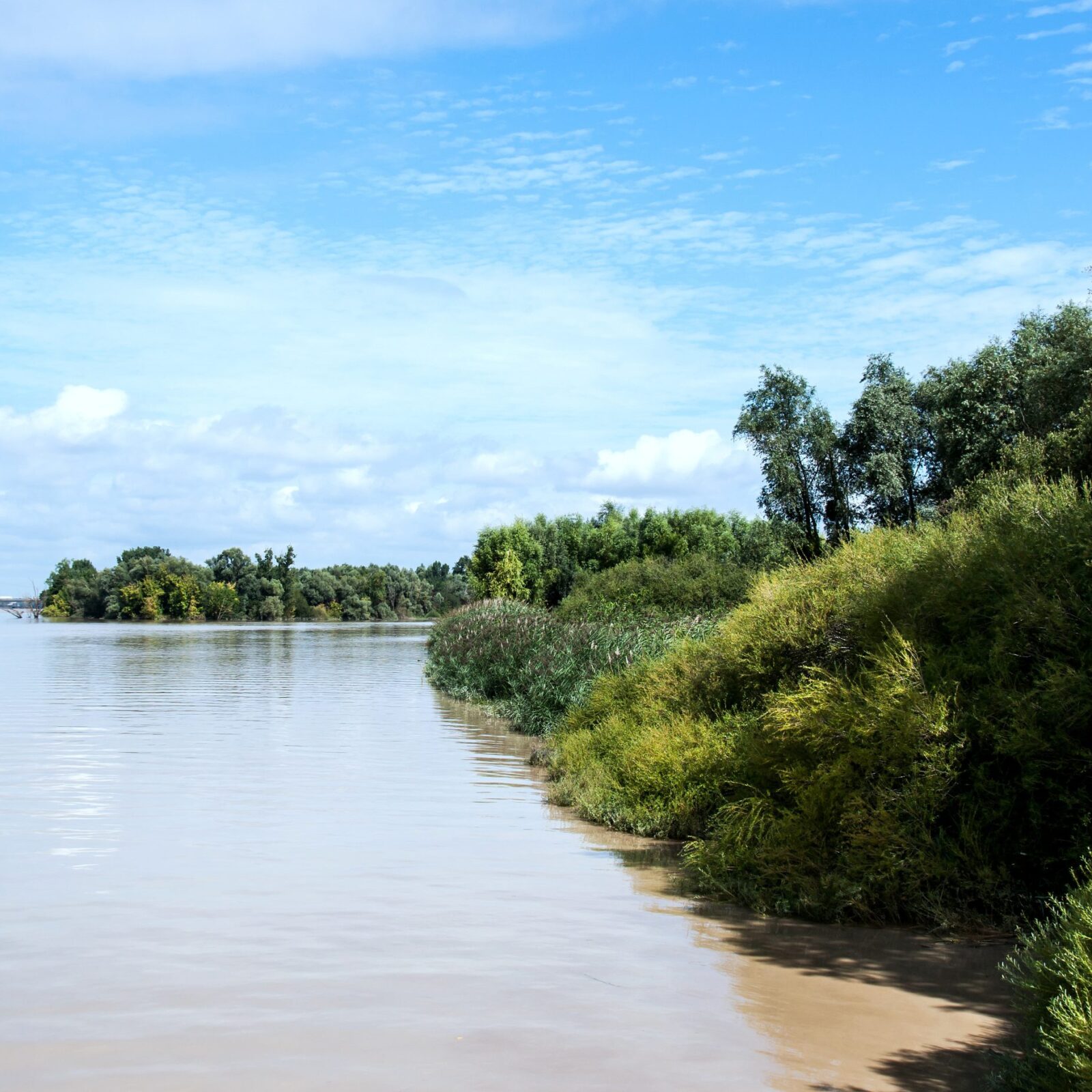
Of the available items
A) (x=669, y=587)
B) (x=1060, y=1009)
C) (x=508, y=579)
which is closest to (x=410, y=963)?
(x=1060, y=1009)

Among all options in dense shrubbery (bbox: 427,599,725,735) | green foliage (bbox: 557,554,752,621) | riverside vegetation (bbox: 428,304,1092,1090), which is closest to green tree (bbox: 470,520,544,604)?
green foliage (bbox: 557,554,752,621)

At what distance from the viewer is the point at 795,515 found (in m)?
51.4

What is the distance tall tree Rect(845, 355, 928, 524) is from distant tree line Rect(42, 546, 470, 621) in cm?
7164

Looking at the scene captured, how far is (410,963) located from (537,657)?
17646mm

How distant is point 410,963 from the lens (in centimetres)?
684

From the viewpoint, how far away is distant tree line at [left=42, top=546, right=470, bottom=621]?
126938 millimetres

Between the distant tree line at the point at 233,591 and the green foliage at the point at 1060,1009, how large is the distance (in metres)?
111

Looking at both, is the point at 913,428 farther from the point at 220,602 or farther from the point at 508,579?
the point at 220,602

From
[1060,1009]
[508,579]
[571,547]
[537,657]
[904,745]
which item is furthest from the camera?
[571,547]

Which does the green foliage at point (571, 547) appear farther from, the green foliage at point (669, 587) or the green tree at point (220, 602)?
the green tree at point (220, 602)

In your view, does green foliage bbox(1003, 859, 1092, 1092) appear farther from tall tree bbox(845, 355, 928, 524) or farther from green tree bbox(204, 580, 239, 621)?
green tree bbox(204, 580, 239, 621)

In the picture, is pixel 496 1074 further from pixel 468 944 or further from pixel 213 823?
pixel 213 823

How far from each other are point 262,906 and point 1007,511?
7.08m

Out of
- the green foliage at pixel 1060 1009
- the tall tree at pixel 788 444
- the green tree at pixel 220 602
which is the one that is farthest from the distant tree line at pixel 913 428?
the green tree at pixel 220 602
